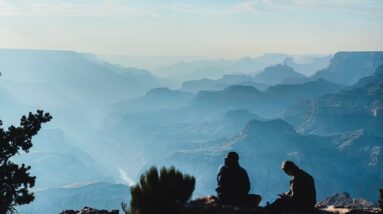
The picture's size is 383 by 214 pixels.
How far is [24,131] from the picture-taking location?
21922mm

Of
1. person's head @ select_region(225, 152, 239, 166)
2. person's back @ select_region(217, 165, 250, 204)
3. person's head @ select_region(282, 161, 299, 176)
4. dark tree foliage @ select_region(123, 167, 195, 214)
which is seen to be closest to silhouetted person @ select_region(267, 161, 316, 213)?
person's head @ select_region(282, 161, 299, 176)

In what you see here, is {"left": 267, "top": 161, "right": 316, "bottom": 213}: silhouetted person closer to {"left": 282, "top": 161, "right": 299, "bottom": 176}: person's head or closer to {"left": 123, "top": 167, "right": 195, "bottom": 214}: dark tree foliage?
{"left": 282, "top": 161, "right": 299, "bottom": 176}: person's head

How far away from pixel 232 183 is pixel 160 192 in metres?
3.29

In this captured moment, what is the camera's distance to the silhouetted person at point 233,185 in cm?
1850

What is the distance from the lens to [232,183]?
18.7 m

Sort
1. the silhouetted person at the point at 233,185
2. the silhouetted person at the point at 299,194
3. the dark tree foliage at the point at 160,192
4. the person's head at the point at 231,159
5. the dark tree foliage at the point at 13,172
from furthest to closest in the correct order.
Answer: the dark tree foliage at the point at 13,172 → the person's head at the point at 231,159 → the silhouetted person at the point at 233,185 → the silhouetted person at the point at 299,194 → the dark tree foliage at the point at 160,192

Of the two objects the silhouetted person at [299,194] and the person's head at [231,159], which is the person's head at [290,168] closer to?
the silhouetted person at [299,194]

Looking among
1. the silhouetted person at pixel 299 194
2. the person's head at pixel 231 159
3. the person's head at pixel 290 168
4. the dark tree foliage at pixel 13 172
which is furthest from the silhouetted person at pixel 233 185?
the dark tree foliage at pixel 13 172

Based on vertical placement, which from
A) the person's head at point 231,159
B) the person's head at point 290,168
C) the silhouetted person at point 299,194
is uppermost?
the person's head at point 231,159

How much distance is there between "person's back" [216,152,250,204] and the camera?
18530mm

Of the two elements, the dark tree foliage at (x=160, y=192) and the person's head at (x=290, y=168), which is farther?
the person's head at (x=290, y=168)

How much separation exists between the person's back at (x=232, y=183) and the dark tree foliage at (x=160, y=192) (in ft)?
3.89

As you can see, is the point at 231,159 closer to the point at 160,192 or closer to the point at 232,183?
the point at 232,183

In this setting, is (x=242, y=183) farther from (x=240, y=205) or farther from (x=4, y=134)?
(x=4, y=134)
